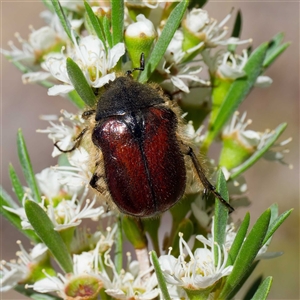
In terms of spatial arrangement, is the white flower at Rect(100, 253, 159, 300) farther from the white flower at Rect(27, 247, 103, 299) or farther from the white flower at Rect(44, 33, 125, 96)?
the white flower at Rect(44, 33, 125, 96)

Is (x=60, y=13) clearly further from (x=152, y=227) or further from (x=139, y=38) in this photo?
(x=152, y=227)

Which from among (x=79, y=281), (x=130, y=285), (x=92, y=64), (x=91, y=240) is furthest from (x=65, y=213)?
(x=92, y=64)

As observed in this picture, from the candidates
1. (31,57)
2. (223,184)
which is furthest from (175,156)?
(31,57)

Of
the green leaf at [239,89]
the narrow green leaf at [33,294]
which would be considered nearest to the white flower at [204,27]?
the green leaf at [239,89]

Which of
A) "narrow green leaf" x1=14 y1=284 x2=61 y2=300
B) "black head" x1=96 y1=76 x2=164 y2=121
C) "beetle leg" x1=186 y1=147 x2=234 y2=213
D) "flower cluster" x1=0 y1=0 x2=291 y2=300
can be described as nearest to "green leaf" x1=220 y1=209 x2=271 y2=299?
"flower cluster" x1=0 y1=0 x2=291 y2=300

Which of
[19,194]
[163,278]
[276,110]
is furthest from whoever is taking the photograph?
[276,110]

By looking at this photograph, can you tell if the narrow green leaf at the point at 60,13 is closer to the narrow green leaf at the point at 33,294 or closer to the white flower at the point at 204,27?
the white flower at the point at 204,27

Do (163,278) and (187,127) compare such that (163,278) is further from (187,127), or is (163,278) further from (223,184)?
(187,127)
